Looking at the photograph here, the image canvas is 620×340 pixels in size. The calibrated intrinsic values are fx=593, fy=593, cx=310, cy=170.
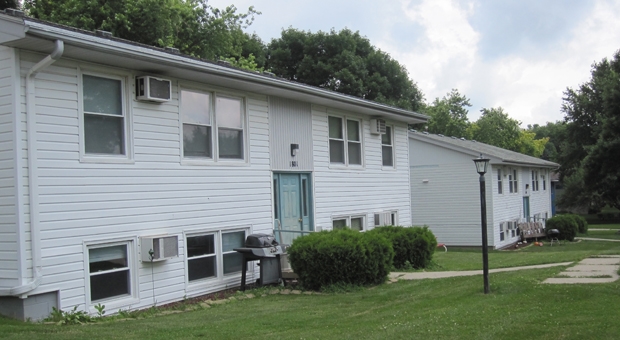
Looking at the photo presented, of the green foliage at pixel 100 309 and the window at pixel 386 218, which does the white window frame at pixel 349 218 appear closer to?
the window at pixel 386 218

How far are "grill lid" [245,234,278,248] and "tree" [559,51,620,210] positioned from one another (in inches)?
A: 1017

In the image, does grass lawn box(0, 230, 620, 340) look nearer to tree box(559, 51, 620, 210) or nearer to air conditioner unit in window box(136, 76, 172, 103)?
air conditioner unit in window box(136, 76, 172, 103)

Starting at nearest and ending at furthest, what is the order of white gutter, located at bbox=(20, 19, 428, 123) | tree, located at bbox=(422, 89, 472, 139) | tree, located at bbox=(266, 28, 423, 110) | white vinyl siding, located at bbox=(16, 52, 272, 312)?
white gutter, located at bbox=(20, 19, 428, 123) → white vinyl siding, located at bbox=(16, 52, 272, 312) → tree, located at bbox=(266, 28, 423, 110) → tree, located at bbox=(422, 89, 472, 139)

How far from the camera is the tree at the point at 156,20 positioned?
2384cm

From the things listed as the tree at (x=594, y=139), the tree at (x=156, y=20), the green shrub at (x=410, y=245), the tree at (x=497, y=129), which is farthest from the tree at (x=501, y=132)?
the green shrub at (x=410, y=245)

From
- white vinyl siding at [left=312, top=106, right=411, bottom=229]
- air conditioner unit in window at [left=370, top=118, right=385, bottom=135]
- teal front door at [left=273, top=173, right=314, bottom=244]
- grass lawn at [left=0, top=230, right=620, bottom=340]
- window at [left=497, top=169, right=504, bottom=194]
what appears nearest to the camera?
grass lawn at [left=0, top=230, right=620, bottom=340]

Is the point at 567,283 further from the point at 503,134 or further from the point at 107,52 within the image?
the point at 503,134

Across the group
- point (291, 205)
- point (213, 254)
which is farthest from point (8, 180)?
point (291, 205)

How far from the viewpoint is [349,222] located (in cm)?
1606

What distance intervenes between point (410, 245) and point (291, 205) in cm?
318

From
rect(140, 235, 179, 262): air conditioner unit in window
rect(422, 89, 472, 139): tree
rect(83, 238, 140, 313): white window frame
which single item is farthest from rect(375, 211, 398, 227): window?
rect(422, 89, 472, 139): tree

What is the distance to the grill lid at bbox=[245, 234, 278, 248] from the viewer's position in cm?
1148

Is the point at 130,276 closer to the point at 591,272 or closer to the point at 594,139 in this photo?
the point at 591,272

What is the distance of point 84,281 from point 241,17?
23.6 m
